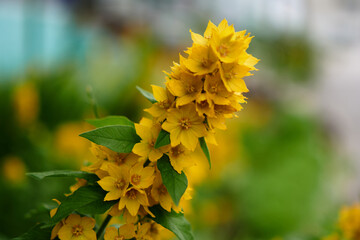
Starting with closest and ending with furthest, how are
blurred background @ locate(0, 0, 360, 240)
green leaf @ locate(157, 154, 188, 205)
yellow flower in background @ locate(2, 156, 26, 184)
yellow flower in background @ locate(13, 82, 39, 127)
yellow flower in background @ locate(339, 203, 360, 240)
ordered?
green leaf @ locate(157, 154, 188, 205) → yellow flower in background @ locate(339, 203, 360, 240) → yellow flower in background @ locate(2, 156, 26, 184) → blurred background @ locate(0, 0, 360, 240) → yellow flower in background @ locate(13, 82, 39, 127)

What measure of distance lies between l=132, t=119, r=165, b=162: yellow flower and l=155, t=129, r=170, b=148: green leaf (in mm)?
11

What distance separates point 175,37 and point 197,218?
420 centimetres

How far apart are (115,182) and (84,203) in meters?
0.04

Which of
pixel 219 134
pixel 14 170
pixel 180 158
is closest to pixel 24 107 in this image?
pixel 14 170

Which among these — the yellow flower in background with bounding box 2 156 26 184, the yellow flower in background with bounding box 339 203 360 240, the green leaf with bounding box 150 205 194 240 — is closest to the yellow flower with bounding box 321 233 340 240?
the yellow flower in background with bounding box 339 203 360 240

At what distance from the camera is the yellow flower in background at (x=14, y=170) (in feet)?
5.40

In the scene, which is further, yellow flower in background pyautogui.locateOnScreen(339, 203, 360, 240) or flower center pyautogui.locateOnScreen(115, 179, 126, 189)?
yellow flower in background pyautogui.locateOnScreen(339, 203, 360, 240)

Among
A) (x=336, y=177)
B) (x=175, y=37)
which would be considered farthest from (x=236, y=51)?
(x=175, y=37)

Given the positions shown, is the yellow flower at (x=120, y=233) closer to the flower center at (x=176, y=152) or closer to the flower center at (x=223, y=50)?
the flower center at (x=176, y=152)

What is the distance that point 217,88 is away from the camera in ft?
1.75

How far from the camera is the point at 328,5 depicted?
10945 mm

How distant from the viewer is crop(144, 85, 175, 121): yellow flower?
55 centimetres

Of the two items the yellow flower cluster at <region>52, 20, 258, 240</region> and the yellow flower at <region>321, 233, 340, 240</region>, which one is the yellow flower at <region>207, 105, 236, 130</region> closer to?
the yellow flower cluster at <region>52, 20, 258, 240</region>

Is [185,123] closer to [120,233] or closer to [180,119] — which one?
[180,119]
